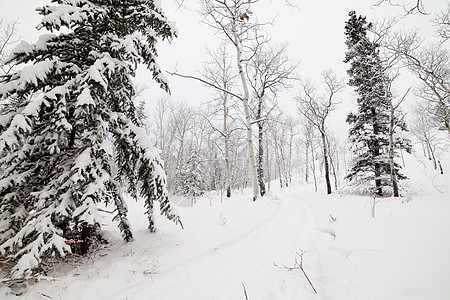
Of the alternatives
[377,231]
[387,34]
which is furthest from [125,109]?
[387,34]

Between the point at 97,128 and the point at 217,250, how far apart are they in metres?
3.27

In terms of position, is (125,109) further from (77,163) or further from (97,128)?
(77,163)

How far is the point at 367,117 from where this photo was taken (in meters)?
11.9

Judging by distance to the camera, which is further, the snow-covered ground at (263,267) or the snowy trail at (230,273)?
the snowy trail at (230,273)

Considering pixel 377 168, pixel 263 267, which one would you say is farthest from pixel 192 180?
pixel 263 267

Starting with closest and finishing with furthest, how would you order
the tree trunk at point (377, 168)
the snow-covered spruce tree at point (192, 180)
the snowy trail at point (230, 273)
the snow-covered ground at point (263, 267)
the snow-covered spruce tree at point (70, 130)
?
1. the snow-covered ground at point (263, 267)
2. the snowy trail at point (230, 273)
3. the snow-covered spruce tree at point (70, 130)
4. the tree trunk at point (377, 168)
5. the snow-covered spruce tree at point (192, 180)

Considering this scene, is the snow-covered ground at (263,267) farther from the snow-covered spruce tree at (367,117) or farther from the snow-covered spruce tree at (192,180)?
the snow-covered spruce tree at (192,180)

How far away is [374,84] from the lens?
11328 millimetres

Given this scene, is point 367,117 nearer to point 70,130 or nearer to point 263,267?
point 263,267

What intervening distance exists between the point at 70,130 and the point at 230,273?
11.9ft

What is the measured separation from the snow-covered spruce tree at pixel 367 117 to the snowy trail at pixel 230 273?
1014cm

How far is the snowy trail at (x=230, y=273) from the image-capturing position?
2.33 m

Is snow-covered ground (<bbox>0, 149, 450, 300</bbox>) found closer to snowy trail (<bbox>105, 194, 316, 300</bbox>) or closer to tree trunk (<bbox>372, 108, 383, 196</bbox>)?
snowy trail (<bbox>105, 194, 316, 300</bbox>)

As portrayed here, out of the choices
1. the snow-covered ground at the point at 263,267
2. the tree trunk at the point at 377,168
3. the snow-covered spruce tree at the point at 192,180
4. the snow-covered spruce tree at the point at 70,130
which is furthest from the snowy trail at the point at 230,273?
the snow-covered spruce tree at the point at 192,180
